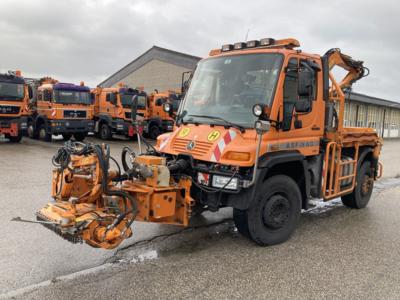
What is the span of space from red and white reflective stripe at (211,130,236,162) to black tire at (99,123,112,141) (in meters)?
16.0

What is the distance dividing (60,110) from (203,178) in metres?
14.0

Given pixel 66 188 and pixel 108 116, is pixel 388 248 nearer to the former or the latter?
pixel 66 188

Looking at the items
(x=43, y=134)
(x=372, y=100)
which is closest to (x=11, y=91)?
(x=43, y=134)

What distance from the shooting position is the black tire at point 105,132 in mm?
19966

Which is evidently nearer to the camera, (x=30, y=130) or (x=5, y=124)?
(x=5, y=124)

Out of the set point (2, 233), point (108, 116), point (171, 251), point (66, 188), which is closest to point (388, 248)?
point (171, 251)

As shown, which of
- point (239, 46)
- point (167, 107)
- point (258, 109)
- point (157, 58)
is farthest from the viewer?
point (157, 58)

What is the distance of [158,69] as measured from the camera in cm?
3272

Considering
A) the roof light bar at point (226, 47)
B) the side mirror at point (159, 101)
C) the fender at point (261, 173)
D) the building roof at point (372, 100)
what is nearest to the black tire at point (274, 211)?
the fender at point (261, 173)

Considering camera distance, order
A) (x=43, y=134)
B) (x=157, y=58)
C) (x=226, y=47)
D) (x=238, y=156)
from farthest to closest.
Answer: (x=157, y=58) < (x=43, y=134) < (x=226, y=47) < (x=238, y=156)

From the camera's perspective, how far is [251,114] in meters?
4.76

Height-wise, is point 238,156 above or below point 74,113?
below

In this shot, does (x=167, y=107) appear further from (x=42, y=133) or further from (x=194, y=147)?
(x=42, y=133)

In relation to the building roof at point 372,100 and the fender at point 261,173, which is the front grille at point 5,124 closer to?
the fender at point 261,173
